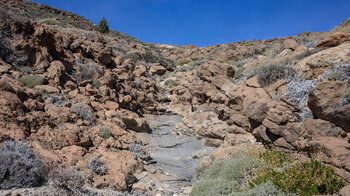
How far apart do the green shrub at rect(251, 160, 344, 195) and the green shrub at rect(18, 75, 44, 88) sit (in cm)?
789

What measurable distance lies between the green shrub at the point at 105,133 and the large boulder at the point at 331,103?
617 centimetres

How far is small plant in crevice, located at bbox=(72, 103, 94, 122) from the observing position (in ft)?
24.8

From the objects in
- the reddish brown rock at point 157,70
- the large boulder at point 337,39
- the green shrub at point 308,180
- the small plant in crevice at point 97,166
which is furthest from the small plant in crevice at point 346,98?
the reddish brown rock at point 157,70

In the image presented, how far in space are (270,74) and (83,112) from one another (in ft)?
23.6

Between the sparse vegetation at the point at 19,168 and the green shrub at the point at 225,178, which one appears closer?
the sparse vegetation at the point at 19,168

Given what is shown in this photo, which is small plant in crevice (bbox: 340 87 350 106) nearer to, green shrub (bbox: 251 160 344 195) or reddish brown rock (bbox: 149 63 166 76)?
green shrub (bbox: 251 160 344 195)

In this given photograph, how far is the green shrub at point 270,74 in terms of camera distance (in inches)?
329

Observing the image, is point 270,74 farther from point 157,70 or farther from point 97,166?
point 157,70

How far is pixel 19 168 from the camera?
4.05m

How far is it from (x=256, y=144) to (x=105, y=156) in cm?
506

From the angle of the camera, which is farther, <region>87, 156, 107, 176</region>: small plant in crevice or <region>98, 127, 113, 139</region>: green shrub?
<region>98, 127, 113, 139</region>: green shrub

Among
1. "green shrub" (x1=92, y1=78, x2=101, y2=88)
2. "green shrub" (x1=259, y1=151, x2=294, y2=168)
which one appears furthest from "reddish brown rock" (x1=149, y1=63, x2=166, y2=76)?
"green shrub" (x1=259, y1=151, x2=294, y2=168)

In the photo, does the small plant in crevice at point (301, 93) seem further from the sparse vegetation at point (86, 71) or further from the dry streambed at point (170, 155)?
the sparse vegetation at point (86, 71)

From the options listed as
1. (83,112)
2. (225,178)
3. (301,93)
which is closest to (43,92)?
(83,112)
